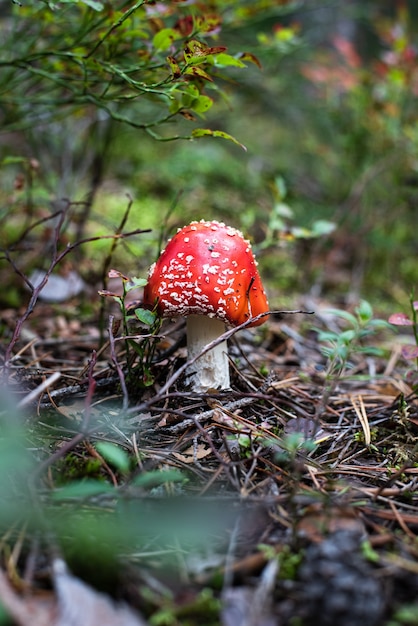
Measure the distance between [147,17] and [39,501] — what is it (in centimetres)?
214

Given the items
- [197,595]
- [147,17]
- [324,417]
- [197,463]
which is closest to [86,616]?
[197,595]

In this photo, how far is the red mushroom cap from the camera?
199 centimetres

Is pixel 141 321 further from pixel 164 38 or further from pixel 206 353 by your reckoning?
pixel 164 38

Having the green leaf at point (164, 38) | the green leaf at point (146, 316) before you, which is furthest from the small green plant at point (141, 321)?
the green leaf at point (164, 38)

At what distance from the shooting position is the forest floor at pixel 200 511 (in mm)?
1171

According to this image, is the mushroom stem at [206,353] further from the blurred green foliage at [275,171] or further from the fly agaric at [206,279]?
the blurred green foliage at [275,171]

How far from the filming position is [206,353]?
224 centimetres

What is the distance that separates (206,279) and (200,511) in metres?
0.89

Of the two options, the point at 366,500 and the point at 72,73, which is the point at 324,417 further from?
the point at 72,73

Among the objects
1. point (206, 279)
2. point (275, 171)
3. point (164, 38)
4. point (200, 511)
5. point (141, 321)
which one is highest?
point (164, 38)

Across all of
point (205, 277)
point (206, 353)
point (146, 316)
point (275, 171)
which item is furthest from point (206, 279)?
Answer: point (275, 171)

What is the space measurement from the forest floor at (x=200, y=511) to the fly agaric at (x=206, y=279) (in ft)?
1.07

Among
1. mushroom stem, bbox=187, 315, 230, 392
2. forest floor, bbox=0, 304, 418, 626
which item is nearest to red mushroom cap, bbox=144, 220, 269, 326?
mushroom stem, bbox=187, 315, 230, 392

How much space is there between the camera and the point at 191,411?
2.11 metres
